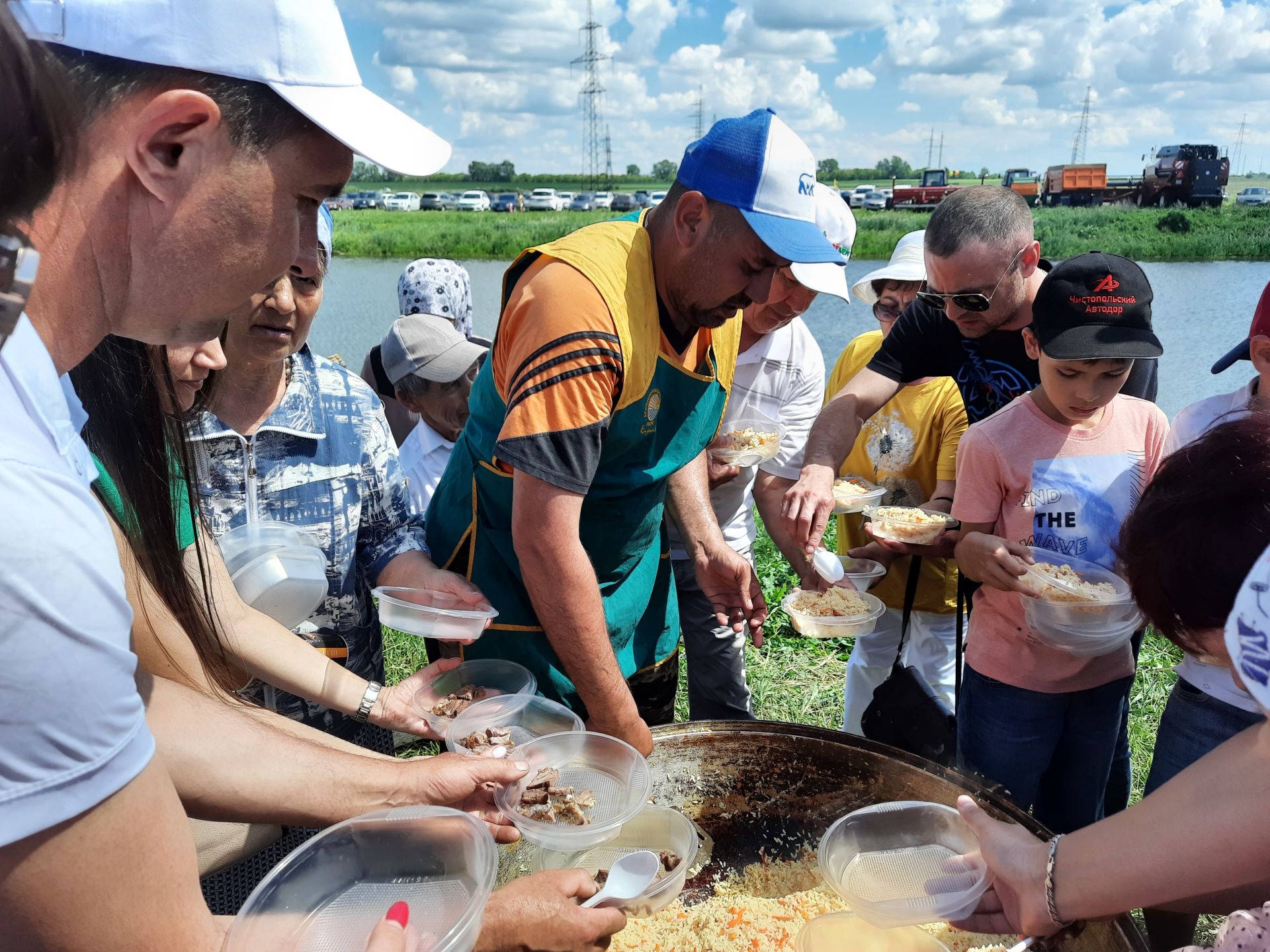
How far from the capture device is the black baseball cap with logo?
2316 mm

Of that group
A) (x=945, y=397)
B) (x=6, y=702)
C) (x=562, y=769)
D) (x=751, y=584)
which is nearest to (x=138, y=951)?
(x=6, y=702)

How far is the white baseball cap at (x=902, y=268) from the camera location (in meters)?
3.95

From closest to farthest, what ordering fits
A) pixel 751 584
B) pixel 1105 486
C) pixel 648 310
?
pixel 648 310, pixel 1105 486, pixel 751 584

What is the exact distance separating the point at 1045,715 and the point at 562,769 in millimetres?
1517

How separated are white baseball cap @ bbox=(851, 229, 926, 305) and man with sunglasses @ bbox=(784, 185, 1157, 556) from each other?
0.75 metres

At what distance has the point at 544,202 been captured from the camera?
49.0 meters

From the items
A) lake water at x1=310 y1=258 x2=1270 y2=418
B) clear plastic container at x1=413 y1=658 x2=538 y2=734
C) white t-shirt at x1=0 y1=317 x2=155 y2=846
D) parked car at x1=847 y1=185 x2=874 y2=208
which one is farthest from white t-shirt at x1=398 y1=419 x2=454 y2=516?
parked car at x1=847 y1=185 x2=874 y2=208

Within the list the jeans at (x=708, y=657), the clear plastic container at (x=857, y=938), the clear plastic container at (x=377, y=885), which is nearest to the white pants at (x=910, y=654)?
the jeans at (x=708, y=657)

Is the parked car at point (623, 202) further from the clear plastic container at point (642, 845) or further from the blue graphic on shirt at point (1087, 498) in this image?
the clear plastic container at point (642, 845)

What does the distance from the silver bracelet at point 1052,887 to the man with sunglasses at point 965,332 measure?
57.5 inches

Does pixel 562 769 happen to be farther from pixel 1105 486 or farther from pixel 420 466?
pixel 420 466

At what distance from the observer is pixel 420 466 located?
3654 millimetres

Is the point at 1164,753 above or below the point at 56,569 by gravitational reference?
below

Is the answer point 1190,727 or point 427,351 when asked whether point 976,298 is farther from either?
point 427,351
